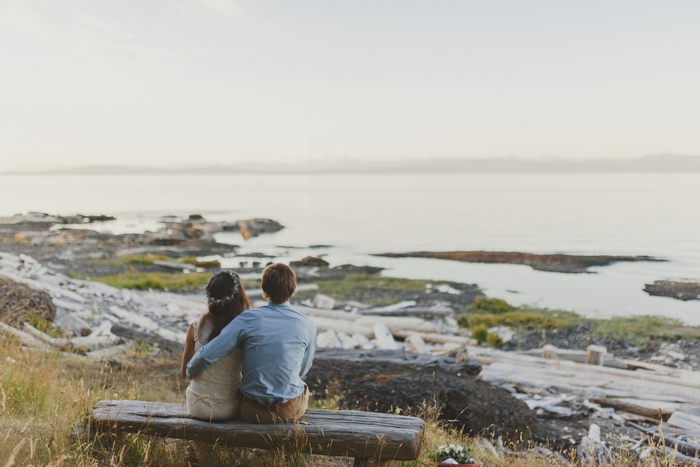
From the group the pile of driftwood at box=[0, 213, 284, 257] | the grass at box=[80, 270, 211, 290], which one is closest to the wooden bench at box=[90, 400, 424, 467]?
the grass at box=[80, 270, 211, 290]

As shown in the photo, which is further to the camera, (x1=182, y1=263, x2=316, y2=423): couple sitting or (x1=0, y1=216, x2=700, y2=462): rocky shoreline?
(x1=0, y1=216, x2=700, y2=462): rocky shoreline

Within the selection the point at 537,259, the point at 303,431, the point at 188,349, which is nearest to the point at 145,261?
the point at 537,259

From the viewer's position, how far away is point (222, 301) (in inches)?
167

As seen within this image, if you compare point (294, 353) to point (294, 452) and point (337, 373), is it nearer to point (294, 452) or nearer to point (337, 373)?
point (294, 452)

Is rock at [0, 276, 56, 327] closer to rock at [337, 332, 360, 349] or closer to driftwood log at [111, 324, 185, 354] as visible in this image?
driftwood log at [111, 324, 185, 354]

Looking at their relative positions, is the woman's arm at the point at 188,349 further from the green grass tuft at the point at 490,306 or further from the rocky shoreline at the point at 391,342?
the green grass tuft at the point at 490,306

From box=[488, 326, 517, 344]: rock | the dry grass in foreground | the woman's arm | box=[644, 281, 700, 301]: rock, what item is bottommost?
box=[488, 326, 517, 344]: rock

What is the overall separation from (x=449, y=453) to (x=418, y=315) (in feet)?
43.3

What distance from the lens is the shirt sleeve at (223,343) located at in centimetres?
412

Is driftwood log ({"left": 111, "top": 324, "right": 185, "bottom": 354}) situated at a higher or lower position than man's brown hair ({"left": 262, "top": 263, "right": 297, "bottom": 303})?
lower

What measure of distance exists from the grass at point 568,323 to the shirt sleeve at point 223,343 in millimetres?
11532

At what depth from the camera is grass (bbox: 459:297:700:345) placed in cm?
1561

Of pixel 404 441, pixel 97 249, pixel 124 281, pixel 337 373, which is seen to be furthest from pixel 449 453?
pixel 97 249

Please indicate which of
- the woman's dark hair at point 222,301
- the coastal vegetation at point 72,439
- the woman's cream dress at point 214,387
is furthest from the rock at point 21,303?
the woman's dark hair at point 222,301
